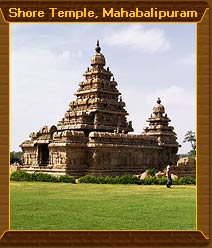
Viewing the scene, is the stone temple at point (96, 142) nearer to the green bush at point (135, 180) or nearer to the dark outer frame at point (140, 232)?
the green bush at point (135, 180)

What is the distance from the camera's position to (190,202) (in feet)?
47.9

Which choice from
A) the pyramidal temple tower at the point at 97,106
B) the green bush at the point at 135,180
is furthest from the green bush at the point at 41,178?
the pyramidal temple tower at the point at 97,106

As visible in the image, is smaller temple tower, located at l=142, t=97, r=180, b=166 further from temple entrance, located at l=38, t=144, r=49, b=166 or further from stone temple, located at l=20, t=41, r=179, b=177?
temple entrance, located at l=38, t=144, r=49, b=166

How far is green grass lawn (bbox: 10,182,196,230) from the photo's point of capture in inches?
421

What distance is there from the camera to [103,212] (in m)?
12.6

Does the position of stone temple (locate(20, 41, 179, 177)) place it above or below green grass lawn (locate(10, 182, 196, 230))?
above

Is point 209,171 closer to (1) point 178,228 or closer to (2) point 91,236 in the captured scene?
(1) point 178,228

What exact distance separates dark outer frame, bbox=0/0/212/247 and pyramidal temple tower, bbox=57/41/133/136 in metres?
26.2

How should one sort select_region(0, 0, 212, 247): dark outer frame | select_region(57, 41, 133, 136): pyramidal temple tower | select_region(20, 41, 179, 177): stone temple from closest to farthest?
select_region(0, 0, 212, 247): dark outer frame
select_region(20, 41, 179, 177): stone temple
select_region(57, 41, 133, 136): pyramidal temple tower

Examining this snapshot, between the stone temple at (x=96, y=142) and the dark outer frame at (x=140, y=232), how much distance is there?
22.6 m

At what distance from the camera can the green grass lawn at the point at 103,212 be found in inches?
421

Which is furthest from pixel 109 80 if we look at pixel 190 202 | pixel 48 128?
pixel 190 202

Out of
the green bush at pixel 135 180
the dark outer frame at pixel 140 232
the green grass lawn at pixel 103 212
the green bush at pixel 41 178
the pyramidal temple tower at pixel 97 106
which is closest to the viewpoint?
the dark outer frame at pixel 140 232

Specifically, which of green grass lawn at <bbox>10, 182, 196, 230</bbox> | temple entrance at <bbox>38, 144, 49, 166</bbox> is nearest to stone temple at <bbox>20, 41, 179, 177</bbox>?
temple entrance at <bbox>38, 144, 49, 166</bbox>
